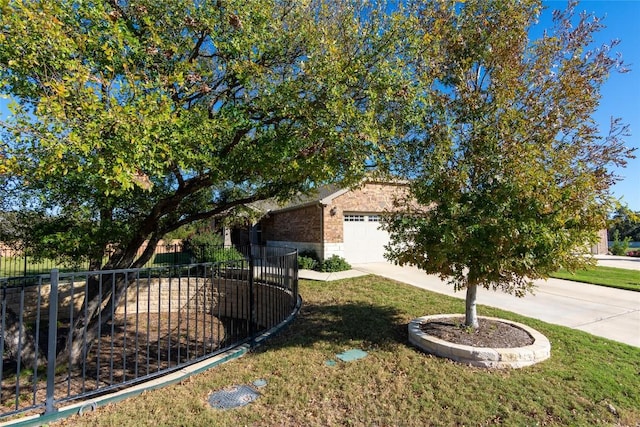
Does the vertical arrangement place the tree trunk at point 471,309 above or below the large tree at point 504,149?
below

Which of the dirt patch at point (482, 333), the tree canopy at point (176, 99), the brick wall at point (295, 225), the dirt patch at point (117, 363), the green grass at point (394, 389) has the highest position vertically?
the tree canopy at point (176, 99)

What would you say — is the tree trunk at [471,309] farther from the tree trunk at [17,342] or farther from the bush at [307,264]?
the bush at [307,264]

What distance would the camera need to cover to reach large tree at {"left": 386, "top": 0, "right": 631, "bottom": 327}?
4.70m

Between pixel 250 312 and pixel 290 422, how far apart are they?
113 inches

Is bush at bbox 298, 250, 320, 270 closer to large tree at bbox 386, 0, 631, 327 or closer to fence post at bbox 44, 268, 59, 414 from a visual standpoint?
large tree at bbox 386, 0, 631, 327

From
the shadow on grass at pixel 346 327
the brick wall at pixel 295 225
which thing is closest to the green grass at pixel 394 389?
the shadow on grass at pixel 346 327

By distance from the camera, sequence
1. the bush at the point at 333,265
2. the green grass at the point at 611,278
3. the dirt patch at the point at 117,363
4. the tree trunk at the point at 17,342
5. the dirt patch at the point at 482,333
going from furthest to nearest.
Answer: the bush at the point at 333,265, the green grass at the point at 611,278, the tree trunk at the point at 17,342, the dirt patch at the point at 482,333, the dirt patch at the point at 117,363

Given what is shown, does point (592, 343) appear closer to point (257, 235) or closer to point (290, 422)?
point (290, 422)

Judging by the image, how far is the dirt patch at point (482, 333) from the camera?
5.27 metres

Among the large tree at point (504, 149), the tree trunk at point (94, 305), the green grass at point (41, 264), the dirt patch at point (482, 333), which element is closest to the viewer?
the large tree at point (504, 149)

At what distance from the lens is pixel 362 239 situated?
52.5 feet

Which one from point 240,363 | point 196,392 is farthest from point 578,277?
point 196,392

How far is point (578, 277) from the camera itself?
11906 mm

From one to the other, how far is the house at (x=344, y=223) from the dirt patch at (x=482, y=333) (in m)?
8.35
